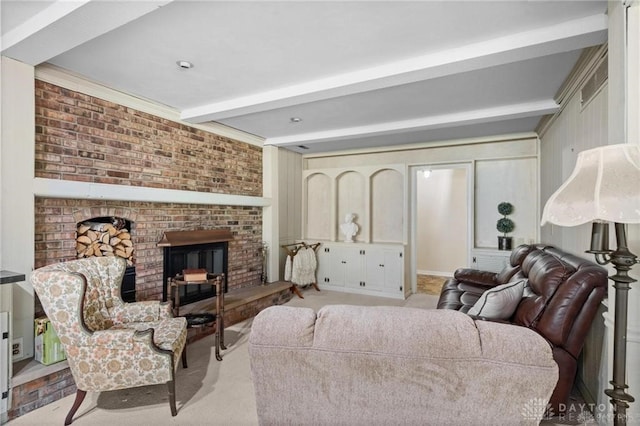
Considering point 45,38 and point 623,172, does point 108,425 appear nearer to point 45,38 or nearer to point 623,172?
point 45,38

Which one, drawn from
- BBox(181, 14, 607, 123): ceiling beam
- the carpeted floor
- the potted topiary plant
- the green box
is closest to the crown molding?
BBox(181, 14, 607, 123): ceiling beam

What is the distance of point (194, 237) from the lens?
3727mm

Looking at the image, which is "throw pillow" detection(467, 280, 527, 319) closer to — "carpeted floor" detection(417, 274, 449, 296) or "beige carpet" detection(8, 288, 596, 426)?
"beige carpet" detection(8, 288, 596, 426)

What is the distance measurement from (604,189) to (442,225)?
5.94 m

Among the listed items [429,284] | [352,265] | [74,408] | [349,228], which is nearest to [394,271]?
[352,265]

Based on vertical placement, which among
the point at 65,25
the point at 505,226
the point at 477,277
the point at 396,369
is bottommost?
the point at 477,277

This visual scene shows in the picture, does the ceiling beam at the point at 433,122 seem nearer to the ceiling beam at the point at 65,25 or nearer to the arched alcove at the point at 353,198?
the arched alcove at the point at 353,198

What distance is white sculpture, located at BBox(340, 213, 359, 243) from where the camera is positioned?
18.5 ft

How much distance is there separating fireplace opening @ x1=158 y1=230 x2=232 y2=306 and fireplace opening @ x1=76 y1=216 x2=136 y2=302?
0.32m

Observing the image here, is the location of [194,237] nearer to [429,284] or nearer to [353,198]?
[353,198]

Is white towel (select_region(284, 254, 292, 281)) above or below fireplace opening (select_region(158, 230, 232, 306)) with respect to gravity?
below

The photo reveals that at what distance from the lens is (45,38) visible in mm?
1955

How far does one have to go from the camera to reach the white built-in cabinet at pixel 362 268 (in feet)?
16.6

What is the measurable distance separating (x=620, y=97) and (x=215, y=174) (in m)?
3.88
